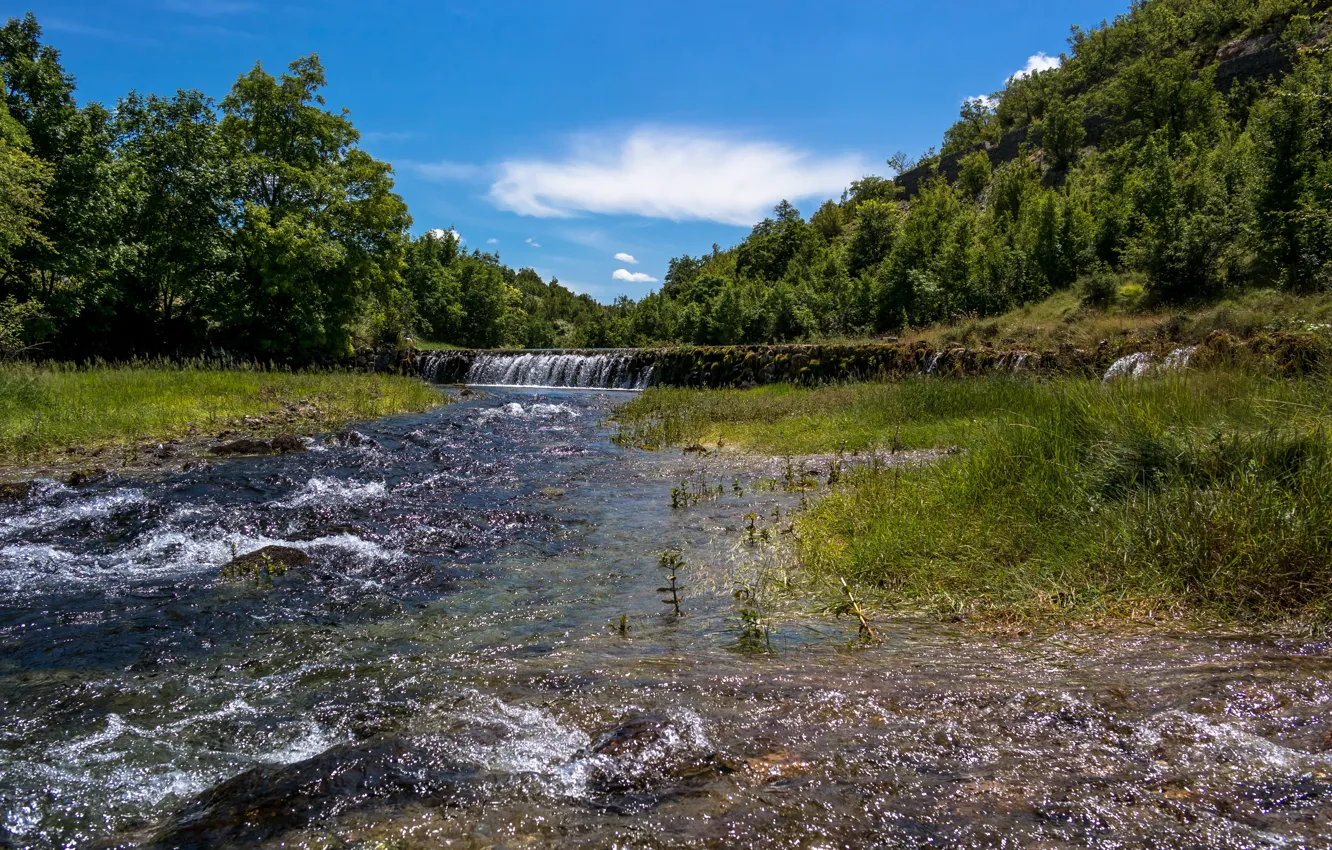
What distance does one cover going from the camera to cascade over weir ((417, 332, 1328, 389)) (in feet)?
40.7

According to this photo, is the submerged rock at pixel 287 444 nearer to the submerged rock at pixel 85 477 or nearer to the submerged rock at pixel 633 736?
the submerged rock at pixel 85 477

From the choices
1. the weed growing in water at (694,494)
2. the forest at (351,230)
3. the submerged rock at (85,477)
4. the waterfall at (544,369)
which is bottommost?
the submerged rock at (85,477)

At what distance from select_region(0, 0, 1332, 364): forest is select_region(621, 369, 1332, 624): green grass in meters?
3.69

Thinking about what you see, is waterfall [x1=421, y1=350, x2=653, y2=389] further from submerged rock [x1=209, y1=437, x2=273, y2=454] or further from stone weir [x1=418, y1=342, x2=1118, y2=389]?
submerged rock [x1=209, y1=437, x2=273, y2=454]

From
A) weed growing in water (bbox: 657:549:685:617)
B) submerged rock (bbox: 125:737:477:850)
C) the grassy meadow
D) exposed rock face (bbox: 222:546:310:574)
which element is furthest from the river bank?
the grassy meadow

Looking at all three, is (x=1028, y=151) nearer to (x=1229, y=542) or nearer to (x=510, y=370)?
(x=510, y=370)

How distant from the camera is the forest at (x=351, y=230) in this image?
18609 millimetres

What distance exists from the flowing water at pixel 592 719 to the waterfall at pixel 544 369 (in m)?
23.8

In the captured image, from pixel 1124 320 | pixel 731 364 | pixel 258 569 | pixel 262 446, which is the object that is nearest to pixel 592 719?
pixel 258 569

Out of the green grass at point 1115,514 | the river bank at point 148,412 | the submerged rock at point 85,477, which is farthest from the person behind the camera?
the river bank at point 148,412

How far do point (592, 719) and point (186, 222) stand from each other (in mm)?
27759

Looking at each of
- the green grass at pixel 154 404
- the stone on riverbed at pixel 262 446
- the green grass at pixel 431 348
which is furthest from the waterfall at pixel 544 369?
the stone on riverbed at pixel 262 446

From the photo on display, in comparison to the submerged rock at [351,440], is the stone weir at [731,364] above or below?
above

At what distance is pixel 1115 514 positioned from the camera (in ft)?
14.8
